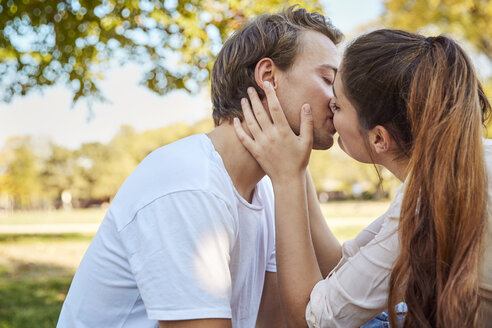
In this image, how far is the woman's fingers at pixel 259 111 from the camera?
224 cm

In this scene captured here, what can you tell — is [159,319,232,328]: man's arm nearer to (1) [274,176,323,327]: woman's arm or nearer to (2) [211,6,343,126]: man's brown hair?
(1) [274,176,323,327]: woman's arm

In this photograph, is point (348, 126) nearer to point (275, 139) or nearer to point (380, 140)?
point (380, 140)

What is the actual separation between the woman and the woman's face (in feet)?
0.04

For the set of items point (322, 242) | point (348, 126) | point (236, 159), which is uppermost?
point (348, 126)

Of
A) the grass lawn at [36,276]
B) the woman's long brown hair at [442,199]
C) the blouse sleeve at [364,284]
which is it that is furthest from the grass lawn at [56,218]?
the woman's long brown hair at [442,199]

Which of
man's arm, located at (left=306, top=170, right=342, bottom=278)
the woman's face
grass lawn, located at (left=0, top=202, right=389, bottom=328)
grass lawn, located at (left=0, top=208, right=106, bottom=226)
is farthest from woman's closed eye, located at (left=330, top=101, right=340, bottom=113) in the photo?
grass lawn, located at (left=0, top=208, right=106, bottom=226)

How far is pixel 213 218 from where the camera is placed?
179 centimetres

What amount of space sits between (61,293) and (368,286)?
5903mm

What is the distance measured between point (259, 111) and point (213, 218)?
69cm

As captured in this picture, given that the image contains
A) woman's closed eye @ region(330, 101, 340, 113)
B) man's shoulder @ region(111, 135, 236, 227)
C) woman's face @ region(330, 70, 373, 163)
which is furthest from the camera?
woman's closed eye @ region(330, 101, 340, 113)

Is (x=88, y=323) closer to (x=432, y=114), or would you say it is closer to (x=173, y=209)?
(x=173, y=209)

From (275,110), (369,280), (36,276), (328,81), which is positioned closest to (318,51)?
(328,81)

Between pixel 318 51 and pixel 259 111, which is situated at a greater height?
pixel 318 51

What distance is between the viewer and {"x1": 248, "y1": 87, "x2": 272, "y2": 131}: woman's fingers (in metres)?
2.24
